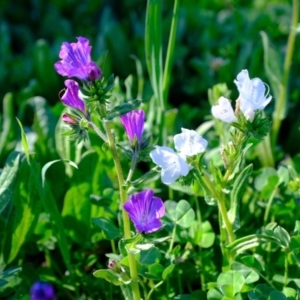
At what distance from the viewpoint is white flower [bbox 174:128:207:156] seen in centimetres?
111

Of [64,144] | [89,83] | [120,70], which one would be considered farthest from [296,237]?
[120,70]

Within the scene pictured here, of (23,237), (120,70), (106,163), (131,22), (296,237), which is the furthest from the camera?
(131,22)

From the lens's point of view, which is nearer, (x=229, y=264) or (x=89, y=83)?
(x=89, y=83)

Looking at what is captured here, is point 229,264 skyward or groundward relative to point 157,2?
groundward

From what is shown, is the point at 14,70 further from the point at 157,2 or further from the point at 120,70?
the point at 157,2

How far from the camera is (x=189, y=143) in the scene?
3.65 ft

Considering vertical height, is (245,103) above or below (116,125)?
above

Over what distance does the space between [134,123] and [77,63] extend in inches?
6.1

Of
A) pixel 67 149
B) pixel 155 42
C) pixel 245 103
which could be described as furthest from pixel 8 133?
pixel 245 103

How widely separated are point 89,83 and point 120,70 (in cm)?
130

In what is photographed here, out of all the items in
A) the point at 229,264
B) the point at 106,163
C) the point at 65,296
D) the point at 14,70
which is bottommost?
the point at 65,296

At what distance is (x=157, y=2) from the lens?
1469 mm

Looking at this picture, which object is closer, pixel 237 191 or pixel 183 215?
pixel 237 191

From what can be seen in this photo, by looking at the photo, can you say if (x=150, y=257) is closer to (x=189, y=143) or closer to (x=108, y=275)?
(x=108, y=275)
